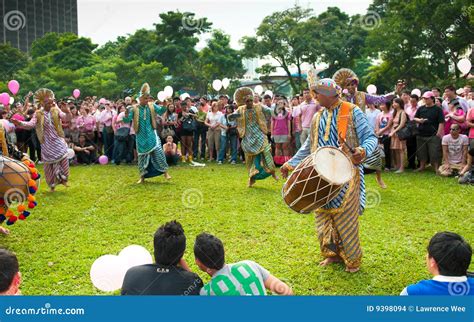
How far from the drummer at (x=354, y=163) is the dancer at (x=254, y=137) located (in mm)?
4292

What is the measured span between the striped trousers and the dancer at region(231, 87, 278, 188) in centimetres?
456

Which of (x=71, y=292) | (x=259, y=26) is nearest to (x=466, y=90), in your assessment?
(x=71, y=292)

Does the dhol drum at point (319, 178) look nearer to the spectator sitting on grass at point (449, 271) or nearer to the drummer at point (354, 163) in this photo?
the drummer at point (354, 163)

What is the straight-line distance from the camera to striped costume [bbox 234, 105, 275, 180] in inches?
381

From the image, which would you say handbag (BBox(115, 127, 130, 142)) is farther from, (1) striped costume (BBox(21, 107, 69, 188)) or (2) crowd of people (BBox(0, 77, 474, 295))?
(1) striped costume (BBox(21, 107, 69, 188))

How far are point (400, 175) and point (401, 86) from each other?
9.68 feet

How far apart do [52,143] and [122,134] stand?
435cm

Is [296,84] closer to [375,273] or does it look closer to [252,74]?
[252,74]

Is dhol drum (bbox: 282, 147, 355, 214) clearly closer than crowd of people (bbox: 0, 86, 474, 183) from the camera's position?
Yes

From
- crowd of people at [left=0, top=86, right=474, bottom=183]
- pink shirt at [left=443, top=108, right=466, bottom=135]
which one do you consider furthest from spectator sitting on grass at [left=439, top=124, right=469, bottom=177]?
pink shirt at [left=443, top=108, right=466, bottom=135]

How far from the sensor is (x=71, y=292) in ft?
15.5

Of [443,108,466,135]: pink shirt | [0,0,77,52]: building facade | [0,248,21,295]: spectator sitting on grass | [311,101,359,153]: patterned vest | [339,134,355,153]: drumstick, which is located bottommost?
[0,248,21,295]: spectator sitting on grass

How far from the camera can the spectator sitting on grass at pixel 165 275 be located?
300 centimetres

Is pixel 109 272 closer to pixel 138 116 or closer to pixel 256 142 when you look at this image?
pixel 256 142
